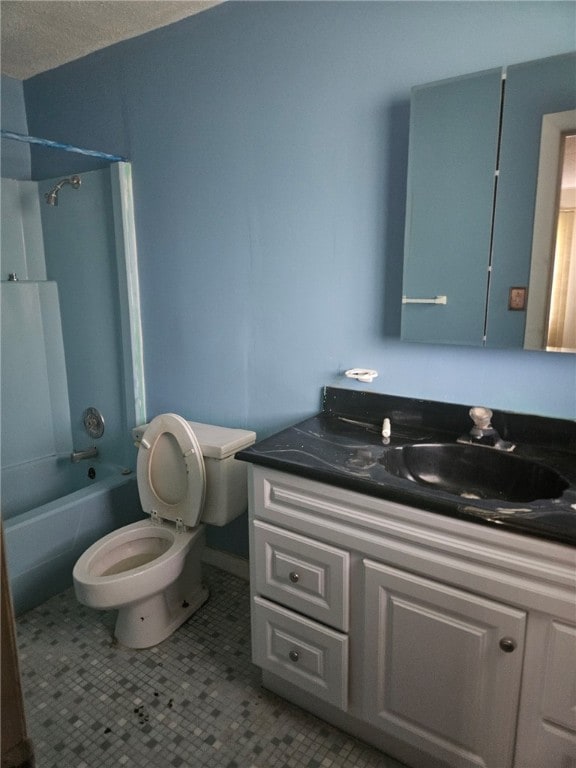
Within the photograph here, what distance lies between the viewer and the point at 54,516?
2125 mm

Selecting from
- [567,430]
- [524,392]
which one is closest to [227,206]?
[524,392]

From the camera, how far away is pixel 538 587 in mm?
1051

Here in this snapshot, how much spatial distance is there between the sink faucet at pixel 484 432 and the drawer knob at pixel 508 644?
0.53 metres

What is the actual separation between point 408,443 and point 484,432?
0.75 ft

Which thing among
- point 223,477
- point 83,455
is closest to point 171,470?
point 223,477

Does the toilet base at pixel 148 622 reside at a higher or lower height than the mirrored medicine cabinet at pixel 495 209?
lower

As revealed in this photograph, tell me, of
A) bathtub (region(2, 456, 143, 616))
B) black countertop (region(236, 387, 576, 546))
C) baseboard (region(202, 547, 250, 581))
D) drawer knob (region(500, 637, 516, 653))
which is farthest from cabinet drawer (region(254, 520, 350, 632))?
bathtub (region(2, 456, 143, 616))

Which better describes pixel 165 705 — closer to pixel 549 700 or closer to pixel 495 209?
pixel 549 700

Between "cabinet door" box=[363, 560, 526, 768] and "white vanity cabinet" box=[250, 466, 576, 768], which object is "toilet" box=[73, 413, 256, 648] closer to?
"white vanity cabinet" box=[250, 466, 576, 768]

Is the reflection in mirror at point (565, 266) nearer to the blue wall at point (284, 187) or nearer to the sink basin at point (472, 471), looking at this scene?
the blue wall at point (284, 187)

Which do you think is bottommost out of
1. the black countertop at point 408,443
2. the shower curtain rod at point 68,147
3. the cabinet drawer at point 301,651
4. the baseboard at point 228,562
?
the baseboard at point 228,562

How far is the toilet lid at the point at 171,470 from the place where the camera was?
186 centimetres

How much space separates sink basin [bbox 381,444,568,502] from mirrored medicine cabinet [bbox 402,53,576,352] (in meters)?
0.34

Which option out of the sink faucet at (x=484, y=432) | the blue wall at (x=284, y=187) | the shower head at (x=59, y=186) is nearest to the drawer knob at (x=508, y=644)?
the sink faucet at (x=484, y=432)
